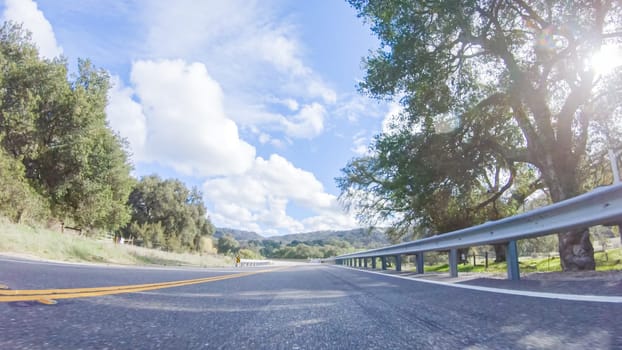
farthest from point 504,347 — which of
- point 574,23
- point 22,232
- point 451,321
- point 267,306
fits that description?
point 22,232

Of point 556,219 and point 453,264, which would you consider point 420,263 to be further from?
point 556,219

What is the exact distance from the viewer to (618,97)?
11062 mm

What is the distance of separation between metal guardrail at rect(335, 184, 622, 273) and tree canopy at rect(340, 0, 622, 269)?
5809 millimetres

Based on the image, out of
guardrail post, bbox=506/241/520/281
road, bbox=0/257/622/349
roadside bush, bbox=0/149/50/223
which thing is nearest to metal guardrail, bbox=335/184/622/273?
guardrail post, bbox=506/241/520/281

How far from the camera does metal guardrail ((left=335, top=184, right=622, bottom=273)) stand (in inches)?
133

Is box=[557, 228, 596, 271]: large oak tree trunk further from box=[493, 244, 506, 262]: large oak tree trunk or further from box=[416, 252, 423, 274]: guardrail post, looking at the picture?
box=[493, 244, 506, 262]: large oak tree trunk

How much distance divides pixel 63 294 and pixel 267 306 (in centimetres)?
159

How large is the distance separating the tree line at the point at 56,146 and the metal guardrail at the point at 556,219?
76.1 feet

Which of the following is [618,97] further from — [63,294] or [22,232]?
[22,232]

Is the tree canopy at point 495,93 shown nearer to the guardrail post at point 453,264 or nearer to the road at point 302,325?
the guardrail post at point 453,264

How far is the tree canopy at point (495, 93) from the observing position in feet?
33.0

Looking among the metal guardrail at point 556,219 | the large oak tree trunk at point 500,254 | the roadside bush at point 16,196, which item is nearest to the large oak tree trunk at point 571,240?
the metal guardrail at point 556,219

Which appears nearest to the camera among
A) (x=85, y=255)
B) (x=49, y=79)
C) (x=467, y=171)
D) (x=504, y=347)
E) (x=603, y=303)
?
(x=504, y=347)

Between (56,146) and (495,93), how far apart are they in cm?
2695
